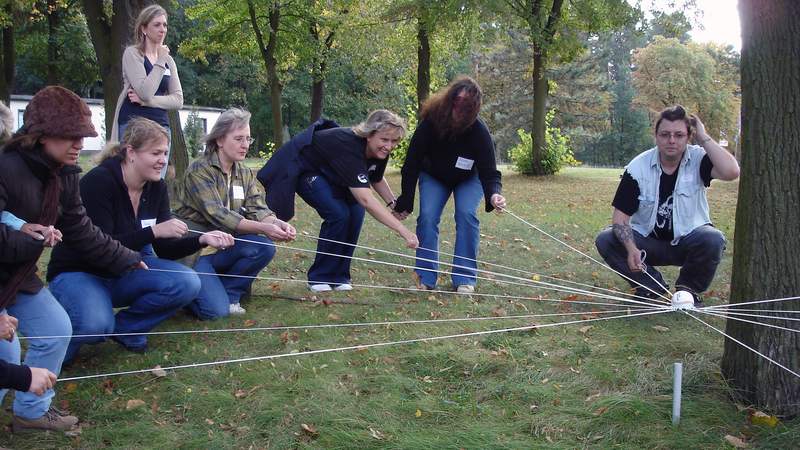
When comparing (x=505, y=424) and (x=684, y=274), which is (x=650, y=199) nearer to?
(x=684, y=274)

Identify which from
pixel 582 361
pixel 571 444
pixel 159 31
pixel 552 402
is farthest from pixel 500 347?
pixel 159 31

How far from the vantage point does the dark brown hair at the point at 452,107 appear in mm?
5406

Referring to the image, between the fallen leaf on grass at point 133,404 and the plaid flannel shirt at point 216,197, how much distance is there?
60.8 inches

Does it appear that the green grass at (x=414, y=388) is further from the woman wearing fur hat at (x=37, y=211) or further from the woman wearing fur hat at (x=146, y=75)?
the woman wearing fur hat at (x=146, y=75)

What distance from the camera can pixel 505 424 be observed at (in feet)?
10.7

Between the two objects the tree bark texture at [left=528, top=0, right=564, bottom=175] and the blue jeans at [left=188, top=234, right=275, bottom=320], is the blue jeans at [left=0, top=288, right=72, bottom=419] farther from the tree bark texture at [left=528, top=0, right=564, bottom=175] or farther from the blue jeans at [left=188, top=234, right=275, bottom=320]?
the tree bark texture at [left=528, top=0, right=564, bottom=175]

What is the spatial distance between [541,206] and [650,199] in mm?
7521

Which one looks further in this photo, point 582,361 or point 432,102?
point 432,102

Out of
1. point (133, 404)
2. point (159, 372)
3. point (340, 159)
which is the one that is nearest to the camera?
point (133, 404)

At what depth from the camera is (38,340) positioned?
326 cm

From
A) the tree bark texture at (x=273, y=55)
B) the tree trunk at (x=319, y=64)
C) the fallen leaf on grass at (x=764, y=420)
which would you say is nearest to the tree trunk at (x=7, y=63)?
the tree bark texture at (x=273, y=55)

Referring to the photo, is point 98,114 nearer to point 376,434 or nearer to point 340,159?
point 340,159

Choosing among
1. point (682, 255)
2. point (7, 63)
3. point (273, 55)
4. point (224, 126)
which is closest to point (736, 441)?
point (682, 255)

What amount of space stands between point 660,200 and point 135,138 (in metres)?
3.68
